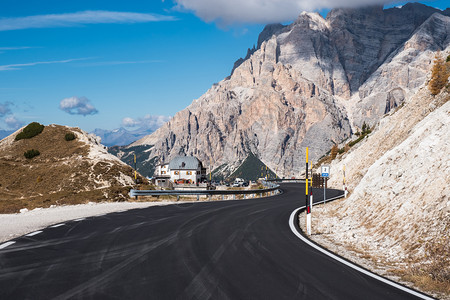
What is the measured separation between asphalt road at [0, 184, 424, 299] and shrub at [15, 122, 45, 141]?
5462 centimetres

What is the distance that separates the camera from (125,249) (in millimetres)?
9883

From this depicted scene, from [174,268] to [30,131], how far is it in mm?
61912

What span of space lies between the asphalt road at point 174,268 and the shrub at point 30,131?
179 feet

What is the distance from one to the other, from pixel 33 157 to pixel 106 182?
53.1 feet

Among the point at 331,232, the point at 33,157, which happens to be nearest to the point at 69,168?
the point at 33,157

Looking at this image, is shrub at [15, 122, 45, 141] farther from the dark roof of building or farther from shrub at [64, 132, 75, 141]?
the dark roof of building

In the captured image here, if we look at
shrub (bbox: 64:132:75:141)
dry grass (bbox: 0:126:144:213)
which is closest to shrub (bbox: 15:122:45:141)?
dry grass (bbox: 0:126:144:213)

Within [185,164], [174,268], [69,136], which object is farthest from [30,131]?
[174,268]

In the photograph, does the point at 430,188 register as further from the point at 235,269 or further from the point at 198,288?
the point at 198,288

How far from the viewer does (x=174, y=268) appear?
7969 millimetres

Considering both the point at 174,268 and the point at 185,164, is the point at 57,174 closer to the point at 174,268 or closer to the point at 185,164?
the point at 174,268

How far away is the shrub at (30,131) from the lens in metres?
59.9

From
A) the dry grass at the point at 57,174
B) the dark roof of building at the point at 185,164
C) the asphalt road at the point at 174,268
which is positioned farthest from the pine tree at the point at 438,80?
the dark roof of building at the point at 185,164

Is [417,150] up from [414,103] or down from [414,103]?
down
